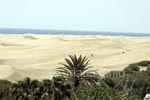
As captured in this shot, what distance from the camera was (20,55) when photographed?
72125 mm

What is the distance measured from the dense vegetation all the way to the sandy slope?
9281mm

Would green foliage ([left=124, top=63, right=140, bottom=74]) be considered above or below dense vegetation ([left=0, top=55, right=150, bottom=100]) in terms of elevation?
below

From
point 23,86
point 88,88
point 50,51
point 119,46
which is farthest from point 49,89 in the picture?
point 119,46

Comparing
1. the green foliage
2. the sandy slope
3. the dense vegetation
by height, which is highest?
the dense vegetation

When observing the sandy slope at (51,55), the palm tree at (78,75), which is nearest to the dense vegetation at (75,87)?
the palm tree at (78,75)

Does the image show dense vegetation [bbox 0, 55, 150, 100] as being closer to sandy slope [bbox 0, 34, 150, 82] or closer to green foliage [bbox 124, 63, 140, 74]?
green foliage [bbox 124, 63, 140, 74]

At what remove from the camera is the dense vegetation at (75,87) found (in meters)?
24.2

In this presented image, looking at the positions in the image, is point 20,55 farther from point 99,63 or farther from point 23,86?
point 23,86

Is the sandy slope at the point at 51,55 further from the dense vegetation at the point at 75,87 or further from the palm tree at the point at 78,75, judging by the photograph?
the palm tree at the point at 78,75

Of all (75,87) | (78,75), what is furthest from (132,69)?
(75,87)

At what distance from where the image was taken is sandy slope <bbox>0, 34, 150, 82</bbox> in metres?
50.4

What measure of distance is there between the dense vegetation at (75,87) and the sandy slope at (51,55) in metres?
9.28

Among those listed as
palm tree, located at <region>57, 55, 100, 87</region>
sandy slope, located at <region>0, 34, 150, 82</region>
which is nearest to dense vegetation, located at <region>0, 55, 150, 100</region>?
palm tree, located at <region>57, 55, 100, 87</region>

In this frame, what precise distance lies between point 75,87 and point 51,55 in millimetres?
38967
